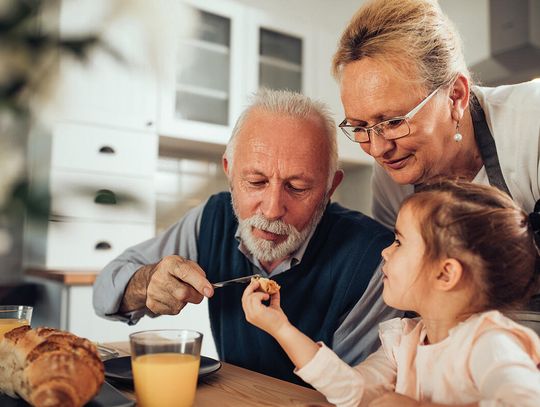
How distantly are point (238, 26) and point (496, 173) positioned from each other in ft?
7.88

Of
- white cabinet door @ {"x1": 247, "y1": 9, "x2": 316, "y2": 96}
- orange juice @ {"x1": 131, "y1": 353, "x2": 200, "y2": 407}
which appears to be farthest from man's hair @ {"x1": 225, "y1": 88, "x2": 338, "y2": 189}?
white cabinet door @ {"x1": 247, "y1": 9, "x2": 316, "y2": 96}

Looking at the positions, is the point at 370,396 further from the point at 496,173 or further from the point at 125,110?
the point at 125,110

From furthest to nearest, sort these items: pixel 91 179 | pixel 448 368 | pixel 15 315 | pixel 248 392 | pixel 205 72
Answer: pixel 205 72 < pixel 91 179 < pixel 15 315 < pixel 248 392 < pixel 448 368

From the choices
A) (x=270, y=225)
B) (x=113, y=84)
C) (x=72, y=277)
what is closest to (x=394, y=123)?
(x=270, y=225)

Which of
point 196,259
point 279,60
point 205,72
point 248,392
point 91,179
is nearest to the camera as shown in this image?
point 248,392

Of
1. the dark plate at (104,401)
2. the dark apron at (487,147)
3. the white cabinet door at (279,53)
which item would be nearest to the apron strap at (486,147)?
the dark apron at (487,147)

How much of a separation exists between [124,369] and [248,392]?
228 mm

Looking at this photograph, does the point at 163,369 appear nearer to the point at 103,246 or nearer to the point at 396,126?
the point at 396,126

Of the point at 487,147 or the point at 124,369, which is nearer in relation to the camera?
the point at 124,369

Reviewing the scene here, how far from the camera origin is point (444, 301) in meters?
0.86

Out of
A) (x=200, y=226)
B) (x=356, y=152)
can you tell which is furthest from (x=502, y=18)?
(x=200, y=226)

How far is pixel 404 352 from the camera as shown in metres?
0.90

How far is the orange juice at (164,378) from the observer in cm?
76

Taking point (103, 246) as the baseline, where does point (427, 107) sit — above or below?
above
